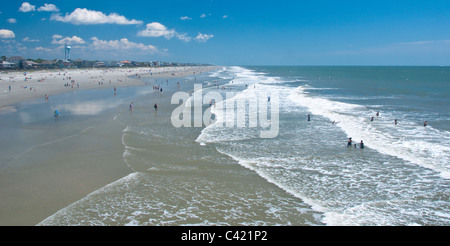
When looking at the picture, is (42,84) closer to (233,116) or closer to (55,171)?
(233,116)

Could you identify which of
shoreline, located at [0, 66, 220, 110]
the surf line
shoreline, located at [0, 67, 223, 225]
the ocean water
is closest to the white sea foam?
the ocean water

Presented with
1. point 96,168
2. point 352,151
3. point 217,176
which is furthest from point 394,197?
point 96,168

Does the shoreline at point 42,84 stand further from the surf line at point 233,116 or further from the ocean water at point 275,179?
the ocean water at point 275,179

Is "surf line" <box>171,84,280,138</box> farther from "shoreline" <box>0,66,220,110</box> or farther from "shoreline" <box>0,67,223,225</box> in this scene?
"shoreline" <box>0,66,220,110</box>

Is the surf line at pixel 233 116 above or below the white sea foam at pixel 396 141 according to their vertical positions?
above

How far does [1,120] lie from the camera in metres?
25.2

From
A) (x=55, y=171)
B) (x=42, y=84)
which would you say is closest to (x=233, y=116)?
(x=55, y=171)

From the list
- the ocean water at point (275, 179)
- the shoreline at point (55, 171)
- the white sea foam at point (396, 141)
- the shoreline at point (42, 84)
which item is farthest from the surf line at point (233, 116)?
the shoreline at point (42, 84)

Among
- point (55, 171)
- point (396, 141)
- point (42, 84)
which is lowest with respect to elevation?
point (55, 171)

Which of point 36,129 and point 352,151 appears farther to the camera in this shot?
point 36,129

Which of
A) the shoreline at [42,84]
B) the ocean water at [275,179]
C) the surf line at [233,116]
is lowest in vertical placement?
the ocean water at [275,179]

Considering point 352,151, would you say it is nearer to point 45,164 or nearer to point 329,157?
point 329,157

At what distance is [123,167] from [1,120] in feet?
61.0

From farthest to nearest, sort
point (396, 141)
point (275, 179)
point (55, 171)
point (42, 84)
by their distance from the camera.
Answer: point (42, 84)
point (396, 141)
point (55, 171)
point (275, 179)
